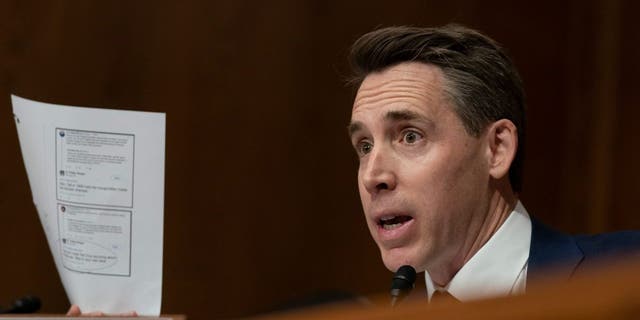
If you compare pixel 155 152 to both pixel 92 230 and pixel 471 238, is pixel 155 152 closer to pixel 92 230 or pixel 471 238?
pixel 92 230

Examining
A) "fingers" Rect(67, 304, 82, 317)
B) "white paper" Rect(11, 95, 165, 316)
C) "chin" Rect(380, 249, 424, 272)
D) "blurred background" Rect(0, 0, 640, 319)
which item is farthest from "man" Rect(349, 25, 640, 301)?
"blurred background" Rect(0, 0, 640, 319)

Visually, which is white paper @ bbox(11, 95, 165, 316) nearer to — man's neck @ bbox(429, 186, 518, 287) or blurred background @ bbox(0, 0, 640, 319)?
man's neck @ bbox(429, 186, 518, 287)

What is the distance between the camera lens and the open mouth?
5.40 feet

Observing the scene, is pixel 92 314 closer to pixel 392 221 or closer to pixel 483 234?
pixel 392 221

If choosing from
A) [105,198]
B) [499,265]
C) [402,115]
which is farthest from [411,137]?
[105,198]

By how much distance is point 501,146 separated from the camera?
5.64 ft

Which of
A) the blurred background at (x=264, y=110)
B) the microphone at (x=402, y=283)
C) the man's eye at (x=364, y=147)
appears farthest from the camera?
the blurred background at (x=264, y=110)

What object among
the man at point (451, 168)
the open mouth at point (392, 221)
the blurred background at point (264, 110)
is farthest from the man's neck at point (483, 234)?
the blurred background at point (264, 110)

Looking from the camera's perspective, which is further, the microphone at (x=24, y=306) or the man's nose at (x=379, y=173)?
the microphone at (x=24, y=306)

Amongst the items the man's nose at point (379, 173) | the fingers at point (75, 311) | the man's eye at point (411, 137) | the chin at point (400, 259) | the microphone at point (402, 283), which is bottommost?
the fingers at point (75, 311)

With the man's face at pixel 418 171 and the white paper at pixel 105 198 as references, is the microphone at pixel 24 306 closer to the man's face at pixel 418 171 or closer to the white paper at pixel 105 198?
the white paper at pixel 105 198

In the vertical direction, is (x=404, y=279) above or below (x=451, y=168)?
below

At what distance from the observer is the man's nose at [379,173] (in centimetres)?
163

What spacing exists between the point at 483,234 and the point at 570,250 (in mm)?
151
